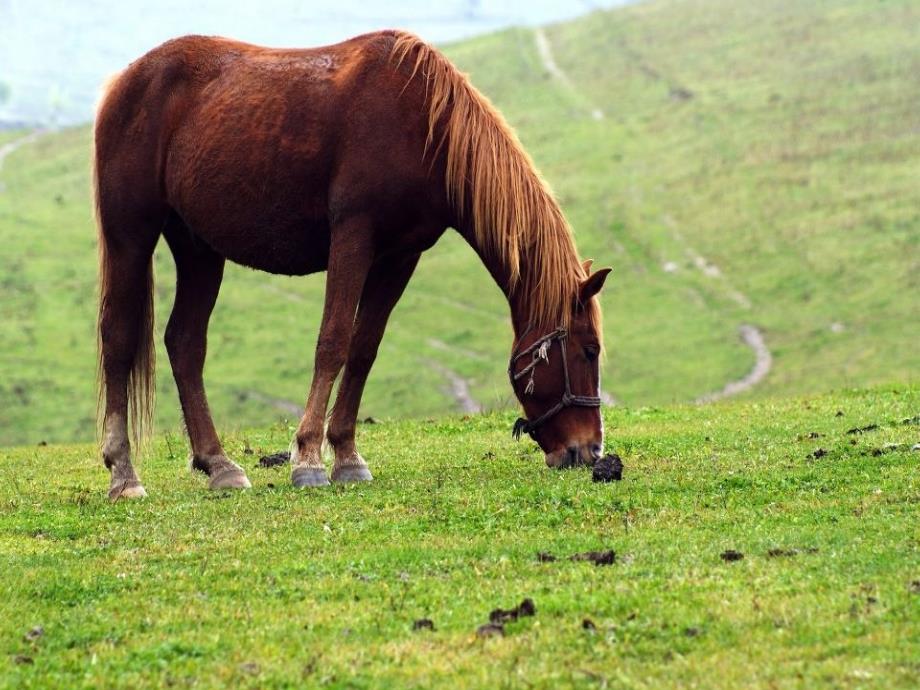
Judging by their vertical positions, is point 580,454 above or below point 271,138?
below

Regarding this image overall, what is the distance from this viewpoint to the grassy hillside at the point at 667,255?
5859 cm

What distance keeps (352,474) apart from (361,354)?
1244 mm

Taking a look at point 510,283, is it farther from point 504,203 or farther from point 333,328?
point 333,328

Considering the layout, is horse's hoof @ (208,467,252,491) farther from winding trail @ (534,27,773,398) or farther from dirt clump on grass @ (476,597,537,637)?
winding trail @ (534,27,773,398)

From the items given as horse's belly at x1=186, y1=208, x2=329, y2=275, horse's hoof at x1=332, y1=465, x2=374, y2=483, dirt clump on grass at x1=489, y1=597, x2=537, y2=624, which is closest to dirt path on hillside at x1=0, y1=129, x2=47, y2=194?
horse's belly at x1=186, y1=208, x2=329, y2=275

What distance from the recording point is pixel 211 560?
9.81m

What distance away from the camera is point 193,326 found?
15.1m

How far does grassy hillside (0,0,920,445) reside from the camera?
5859 cm

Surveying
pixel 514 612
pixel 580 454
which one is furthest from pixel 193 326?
pixel 514 612

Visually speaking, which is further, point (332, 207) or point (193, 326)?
point (193, 326)

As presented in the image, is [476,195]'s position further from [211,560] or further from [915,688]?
[915,688]

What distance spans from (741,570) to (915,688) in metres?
2.34

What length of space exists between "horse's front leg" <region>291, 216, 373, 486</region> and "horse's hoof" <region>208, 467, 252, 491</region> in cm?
78

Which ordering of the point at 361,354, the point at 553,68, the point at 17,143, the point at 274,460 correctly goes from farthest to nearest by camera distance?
the point at 17,143 < the point at 553,68 < the point at 274,460 < the point at 361,354
